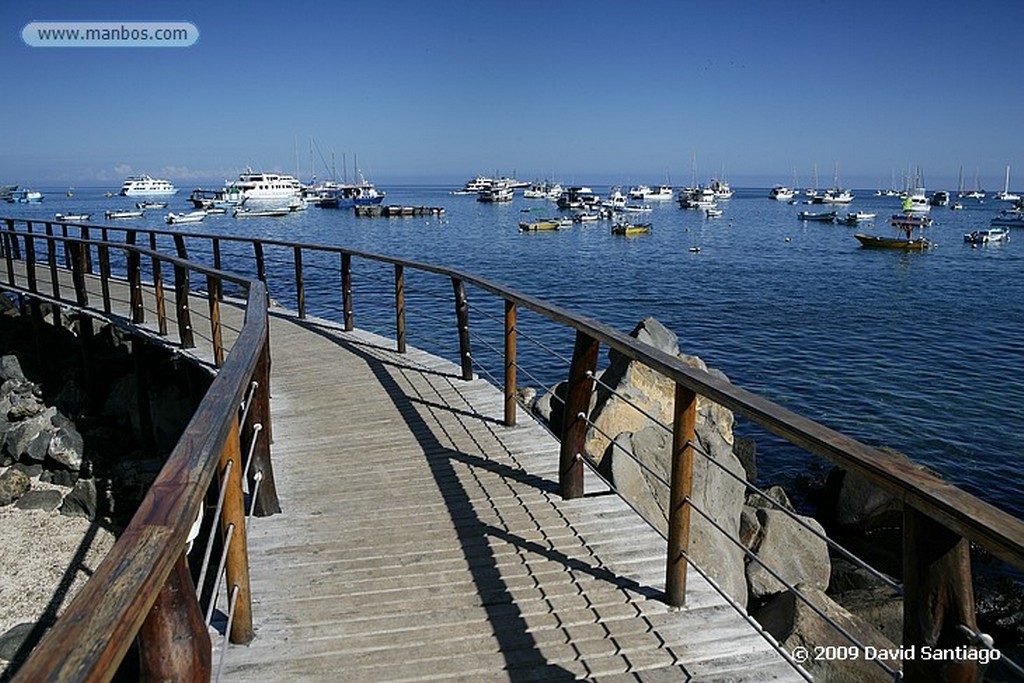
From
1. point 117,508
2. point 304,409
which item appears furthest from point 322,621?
point 117,508

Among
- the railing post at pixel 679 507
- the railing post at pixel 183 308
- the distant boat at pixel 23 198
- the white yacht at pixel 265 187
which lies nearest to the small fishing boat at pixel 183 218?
the white yacht at pixel 265 187

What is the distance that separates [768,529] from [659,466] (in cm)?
225

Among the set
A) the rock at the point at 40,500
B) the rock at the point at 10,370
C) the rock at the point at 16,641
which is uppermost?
the rock at the point at 10,370

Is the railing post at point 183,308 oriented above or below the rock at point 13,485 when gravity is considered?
above

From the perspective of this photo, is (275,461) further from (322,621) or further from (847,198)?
(847,198)

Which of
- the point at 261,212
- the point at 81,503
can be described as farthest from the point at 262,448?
the point at 261,212

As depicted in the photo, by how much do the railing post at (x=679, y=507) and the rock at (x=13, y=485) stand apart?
9.41m

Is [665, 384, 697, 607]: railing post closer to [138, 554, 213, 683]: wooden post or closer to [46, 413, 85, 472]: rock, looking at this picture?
[138, 554, 213, 683]: wooden post

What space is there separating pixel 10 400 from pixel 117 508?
398cm

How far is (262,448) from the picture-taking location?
4266 mm

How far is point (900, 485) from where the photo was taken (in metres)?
1.85

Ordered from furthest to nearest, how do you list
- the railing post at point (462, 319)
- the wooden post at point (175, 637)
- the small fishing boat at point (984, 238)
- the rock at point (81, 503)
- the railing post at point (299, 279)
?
1. the small fishing boat at point (984, 238)
2. the railing post at point (299, 279)
3. the rock at point (81, 503)
4. the railing post at point (462, 319)
5. the wooden post at point (175, 637)

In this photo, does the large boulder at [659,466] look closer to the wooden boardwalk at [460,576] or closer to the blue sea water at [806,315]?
the wooden boardwalk at [460,576]

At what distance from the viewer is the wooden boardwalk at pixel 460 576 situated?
9.75 ft
